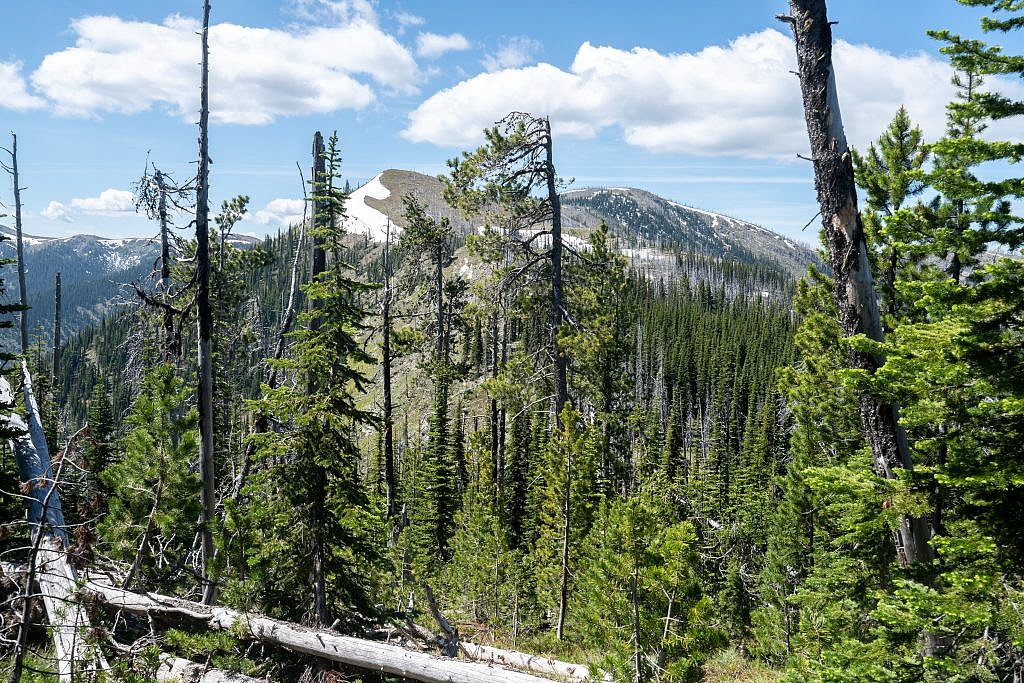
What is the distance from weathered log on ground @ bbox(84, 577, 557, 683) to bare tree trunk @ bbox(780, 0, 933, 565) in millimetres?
4789

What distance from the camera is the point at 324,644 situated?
775cm

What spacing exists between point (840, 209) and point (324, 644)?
7.78 metres

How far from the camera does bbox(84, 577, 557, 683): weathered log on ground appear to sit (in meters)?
7.30

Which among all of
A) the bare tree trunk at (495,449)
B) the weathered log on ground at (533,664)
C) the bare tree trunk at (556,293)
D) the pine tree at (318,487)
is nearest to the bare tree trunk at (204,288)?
the pine tree at (318,487)

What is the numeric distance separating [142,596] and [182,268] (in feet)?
58.3

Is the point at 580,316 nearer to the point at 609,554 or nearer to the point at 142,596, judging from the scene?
the point at 609,554

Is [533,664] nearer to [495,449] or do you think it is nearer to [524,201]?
[524,201]

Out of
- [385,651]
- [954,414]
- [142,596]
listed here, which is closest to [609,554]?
[385,651]

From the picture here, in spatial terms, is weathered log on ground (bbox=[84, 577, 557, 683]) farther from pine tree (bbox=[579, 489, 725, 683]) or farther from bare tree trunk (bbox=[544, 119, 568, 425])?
bare tree trunk (bbox=[544, 119, 568, 425])

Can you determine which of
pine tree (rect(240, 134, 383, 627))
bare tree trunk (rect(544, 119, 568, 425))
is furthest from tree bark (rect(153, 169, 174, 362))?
bare tree trunk (rect(544, 119, 568, 425))

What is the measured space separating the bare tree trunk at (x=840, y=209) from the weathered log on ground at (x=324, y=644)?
4.79 metres

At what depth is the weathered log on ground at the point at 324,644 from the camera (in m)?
7.30

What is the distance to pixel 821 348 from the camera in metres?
15.4

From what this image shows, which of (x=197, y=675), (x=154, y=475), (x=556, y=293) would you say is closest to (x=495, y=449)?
(x=556, y=293)
